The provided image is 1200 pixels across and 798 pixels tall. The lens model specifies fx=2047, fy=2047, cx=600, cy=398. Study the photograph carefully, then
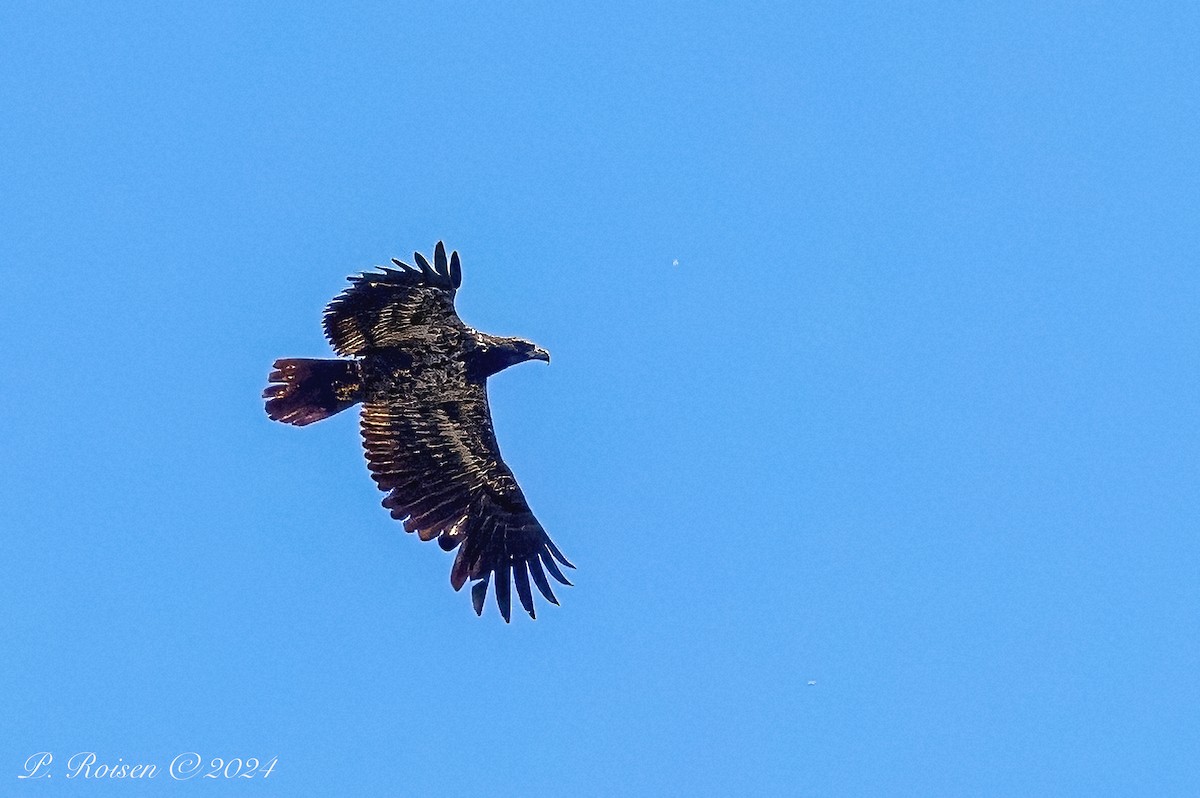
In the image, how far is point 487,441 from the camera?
21391 millimetres

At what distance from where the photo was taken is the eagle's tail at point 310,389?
68.5 ft

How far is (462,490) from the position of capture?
21.3 m

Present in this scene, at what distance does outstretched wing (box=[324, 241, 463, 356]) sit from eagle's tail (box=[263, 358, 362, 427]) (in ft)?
0.77

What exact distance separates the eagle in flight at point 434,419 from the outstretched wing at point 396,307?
0.01 metres

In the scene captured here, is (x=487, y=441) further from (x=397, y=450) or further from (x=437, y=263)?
(x=437, y=263)

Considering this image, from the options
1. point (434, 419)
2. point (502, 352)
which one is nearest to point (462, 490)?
point (434, 419)

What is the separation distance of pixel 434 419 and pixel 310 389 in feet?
4.37

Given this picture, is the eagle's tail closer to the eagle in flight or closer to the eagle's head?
the eagle in flight

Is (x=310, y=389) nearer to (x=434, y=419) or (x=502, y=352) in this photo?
(x=434, y=419)

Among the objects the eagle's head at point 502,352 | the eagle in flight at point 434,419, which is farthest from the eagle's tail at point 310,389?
the eagle's head at point 502,352

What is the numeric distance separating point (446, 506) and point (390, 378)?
1455 mm

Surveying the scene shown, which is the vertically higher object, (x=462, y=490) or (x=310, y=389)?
(x=310, y=389)

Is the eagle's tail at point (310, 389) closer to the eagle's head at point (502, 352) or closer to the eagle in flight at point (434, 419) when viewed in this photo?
the eagle in flight at point (434, 419)

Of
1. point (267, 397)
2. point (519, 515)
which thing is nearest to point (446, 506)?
point (519, 515)
